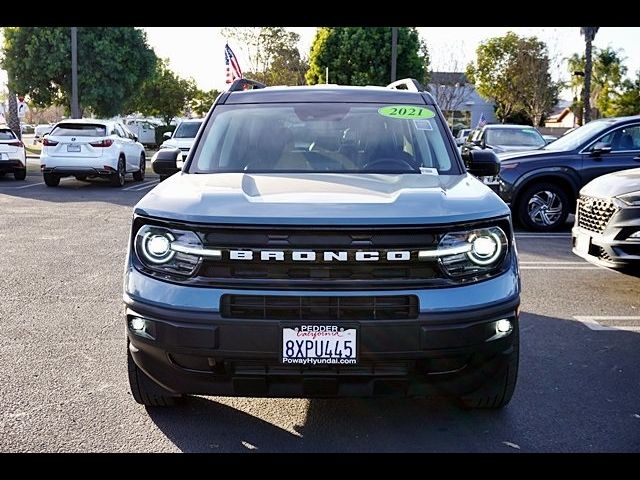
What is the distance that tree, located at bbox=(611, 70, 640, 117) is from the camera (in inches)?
1883

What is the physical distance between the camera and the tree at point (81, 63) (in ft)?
90.1

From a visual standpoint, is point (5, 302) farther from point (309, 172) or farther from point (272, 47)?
point (272, 47)

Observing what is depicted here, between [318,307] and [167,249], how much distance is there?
0.78 metres

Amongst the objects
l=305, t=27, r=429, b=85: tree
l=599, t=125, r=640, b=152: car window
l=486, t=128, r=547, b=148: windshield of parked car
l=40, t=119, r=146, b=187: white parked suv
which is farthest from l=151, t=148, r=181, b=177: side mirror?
l=305, t=27, r=429, b=85: tree

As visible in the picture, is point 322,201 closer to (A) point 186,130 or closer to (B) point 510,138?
(B) point 510,138

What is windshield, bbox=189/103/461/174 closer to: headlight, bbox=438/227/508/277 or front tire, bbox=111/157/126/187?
headlight, bbox=438/227/508/277

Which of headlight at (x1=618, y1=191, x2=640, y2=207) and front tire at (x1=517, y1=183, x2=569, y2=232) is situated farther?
front tire at (x1=517, y1=183, x2=569, y2=232)

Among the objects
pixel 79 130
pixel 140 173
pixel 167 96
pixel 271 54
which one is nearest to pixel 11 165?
pixel 79 130

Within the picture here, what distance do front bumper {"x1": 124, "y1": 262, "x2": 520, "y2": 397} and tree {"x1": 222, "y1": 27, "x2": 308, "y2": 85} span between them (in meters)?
38.5

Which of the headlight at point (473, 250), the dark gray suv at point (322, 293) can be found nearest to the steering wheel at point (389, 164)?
the dark gray suv at point (322, 293)

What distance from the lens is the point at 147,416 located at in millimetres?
3865
